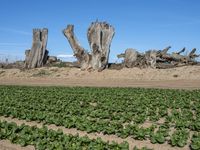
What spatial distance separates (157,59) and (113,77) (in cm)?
484

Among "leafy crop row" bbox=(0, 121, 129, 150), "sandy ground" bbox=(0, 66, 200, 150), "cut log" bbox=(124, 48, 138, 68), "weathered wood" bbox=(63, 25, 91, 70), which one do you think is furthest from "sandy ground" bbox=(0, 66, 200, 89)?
"leafy crop row" bbox=(0, 121, 129, 150)

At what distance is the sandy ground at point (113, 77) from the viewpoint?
28.2 metres

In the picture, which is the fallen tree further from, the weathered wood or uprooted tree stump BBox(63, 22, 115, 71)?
the weathered wood

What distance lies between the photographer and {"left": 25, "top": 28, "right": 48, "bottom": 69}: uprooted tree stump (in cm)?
3651

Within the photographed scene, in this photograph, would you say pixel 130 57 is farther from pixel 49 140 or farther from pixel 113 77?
pixel 49 140

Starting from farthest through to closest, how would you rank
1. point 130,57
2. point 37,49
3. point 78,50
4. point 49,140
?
point 37,49, point 78,50, point 130,57, point 49,140

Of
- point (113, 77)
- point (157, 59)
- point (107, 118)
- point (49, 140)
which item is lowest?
point (49, 140)

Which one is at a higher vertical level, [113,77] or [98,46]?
[98,46]

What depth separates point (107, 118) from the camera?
13.9 meters

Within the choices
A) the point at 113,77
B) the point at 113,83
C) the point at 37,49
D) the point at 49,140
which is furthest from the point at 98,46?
the point at 49,140

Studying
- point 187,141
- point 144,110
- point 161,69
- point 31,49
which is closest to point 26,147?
point 187,141

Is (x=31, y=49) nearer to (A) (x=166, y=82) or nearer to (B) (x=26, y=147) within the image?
(A) (x=166, y=82)

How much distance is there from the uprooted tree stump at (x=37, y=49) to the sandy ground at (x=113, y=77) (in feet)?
3.98

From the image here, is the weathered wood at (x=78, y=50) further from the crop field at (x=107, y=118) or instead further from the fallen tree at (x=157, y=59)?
the crop field at (x=107, y=118)
